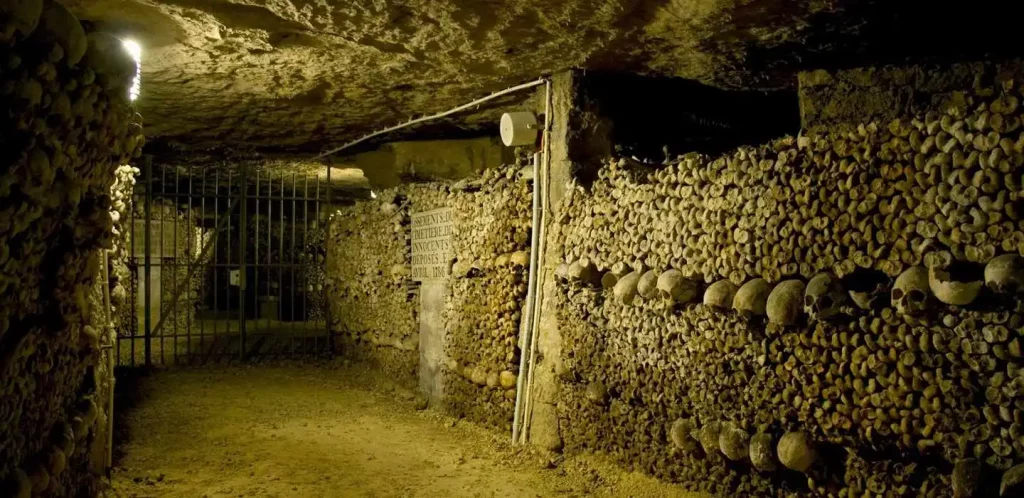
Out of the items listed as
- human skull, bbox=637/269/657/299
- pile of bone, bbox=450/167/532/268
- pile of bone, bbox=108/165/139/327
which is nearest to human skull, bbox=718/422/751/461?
human skull, bbox=637/269/657/299

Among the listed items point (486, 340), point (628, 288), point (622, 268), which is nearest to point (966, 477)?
point (628, 288)

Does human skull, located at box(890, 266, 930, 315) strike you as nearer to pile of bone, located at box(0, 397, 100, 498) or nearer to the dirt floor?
the dirt floor

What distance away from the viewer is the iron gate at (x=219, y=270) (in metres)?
9.25

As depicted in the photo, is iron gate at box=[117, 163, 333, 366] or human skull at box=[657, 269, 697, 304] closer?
human skull at box=[657, 269, 697, 304]

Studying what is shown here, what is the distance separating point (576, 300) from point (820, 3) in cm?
249

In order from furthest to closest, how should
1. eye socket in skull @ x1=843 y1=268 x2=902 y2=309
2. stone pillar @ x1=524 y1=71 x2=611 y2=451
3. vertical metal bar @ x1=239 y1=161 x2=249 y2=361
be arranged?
vertical metal bar @ x1=239 y1=161 x2=249 y2=361
stone pillar @ x1=524 y1=71 x2=611 y2=451
eye socket in skull @ x1=843 y1=268 x2=902 y2=309

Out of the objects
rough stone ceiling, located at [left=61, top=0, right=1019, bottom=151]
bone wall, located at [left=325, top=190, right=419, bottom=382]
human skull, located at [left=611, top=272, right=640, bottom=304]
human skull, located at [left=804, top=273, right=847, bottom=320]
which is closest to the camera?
human skull, located at [left=804, top=273, right=847, bottom=320]

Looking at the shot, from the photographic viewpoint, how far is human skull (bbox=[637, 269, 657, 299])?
447cm

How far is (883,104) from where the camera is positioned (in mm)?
5113

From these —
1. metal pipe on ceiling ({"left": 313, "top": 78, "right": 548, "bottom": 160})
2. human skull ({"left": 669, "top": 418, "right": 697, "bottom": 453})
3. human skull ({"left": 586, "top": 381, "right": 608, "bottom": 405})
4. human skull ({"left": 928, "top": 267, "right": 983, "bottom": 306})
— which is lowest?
human skull ({"left": 669, "top": 418, "right": 697, "bottom": 453})

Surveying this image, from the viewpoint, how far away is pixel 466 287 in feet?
22.0

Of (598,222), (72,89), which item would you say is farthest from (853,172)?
(72,89)

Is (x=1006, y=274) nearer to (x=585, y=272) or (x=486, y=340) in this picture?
(x=585, y=272)

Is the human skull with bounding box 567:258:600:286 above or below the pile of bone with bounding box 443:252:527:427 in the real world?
above
